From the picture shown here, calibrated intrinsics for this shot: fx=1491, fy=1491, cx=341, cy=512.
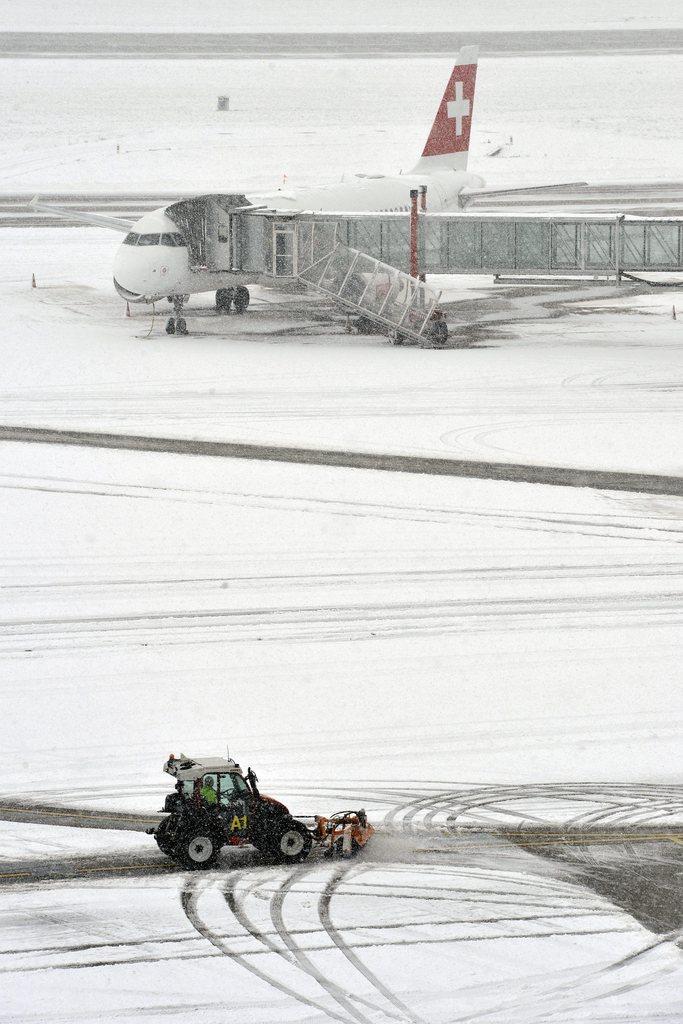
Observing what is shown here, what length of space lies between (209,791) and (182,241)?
40.4 metres

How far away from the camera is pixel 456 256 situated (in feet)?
191

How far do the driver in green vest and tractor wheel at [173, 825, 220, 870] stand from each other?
347mm

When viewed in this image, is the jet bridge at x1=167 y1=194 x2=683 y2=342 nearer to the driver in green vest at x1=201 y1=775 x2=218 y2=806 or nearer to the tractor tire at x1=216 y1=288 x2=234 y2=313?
the tractor tire at x1=216 y1=288 x2=234 y2=313

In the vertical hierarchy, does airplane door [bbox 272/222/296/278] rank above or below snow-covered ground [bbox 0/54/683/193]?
below

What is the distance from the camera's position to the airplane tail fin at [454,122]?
68.8 meters

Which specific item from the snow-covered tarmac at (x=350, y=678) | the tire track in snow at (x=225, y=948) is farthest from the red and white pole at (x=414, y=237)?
the tire track in snow at (x=225, y=948)

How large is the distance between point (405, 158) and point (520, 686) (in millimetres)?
78276

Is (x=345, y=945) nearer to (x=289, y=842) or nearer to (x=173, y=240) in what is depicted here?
(x=289, y=842)

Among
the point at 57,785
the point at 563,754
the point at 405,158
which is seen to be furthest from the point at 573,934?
the point at 405,158

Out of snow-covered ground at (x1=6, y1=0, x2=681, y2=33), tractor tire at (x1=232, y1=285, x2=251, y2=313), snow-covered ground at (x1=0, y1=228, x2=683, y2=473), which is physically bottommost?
snow-covered ground at (x1=0, y1=228, x2=683, y2=473)

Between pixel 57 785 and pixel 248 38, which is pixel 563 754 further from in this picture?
pixel 248 38

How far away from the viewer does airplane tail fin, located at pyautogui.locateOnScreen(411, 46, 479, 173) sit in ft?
226

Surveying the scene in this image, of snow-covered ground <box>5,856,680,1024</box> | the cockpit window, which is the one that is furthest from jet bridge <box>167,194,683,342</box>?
snow-covered ground <box>5,856,680,1024</box>

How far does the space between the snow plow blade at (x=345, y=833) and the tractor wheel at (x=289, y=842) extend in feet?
0.57
